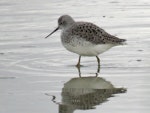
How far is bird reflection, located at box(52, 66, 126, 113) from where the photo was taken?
320 inches

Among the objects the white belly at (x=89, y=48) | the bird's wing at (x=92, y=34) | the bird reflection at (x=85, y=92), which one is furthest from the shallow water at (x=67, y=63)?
the bird's wing at (x=92, y=34)

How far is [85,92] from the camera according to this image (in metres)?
8.85

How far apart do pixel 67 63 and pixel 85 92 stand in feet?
6.24

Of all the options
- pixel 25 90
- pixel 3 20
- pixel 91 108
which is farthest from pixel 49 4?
pixel 91 108

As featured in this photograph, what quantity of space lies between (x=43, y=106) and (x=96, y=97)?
781 mm

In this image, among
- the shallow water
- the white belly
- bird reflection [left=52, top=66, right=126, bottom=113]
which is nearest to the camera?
bird reflection [left=52, top=66, right=126, bottom=113]

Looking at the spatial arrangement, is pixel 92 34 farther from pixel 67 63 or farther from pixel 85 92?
pixel 85 92

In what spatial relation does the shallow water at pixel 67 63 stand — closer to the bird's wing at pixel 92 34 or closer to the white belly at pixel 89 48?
the white belly at pixel 89 48

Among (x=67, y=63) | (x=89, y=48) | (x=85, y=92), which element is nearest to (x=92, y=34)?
(x=89, y=48)

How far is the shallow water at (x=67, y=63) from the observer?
8273 mm

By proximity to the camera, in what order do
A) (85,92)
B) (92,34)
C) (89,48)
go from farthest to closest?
(92,34), (89,48), (85,92)

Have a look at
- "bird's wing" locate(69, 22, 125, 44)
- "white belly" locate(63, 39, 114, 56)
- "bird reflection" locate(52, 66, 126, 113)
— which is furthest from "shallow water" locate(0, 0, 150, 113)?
"bird's wing" locate(69, 22, 125, 44)

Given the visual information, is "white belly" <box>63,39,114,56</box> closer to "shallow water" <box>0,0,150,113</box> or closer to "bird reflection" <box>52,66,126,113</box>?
"shallow water" <box>0,0,150,113</box>

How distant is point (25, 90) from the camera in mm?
8945
